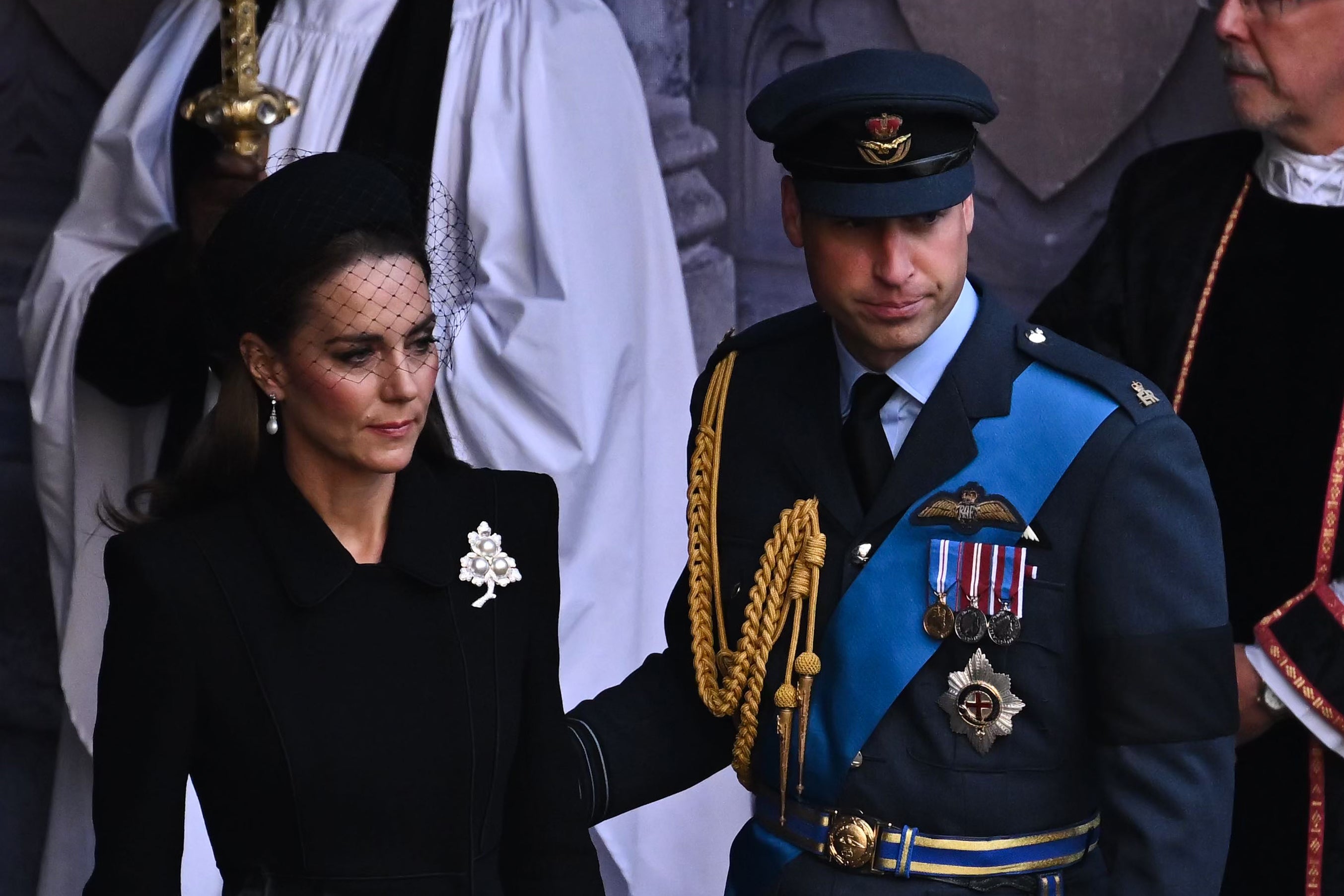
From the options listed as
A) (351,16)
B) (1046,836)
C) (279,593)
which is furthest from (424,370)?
(351,16)

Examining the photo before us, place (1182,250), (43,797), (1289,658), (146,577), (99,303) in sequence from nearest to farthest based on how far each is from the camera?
(146,577) → (1289,658) → (1182,250) → (99,303) → (43,797)

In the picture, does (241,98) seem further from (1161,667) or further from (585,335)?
(1161,667)

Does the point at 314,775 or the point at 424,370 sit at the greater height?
the point at 424,370

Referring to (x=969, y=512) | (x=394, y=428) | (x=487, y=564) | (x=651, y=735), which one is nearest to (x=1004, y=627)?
(x=969, y=512)

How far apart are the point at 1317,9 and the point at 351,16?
173 centimetres

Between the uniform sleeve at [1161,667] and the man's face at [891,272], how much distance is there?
0.92 ft

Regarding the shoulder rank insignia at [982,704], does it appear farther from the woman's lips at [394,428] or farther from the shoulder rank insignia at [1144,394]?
the woman's lips at [394,428]

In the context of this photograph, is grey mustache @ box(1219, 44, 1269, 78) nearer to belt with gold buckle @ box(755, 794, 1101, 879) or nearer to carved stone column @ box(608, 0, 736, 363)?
belt with gold buckle @ box(755, 794, 1101, 879)

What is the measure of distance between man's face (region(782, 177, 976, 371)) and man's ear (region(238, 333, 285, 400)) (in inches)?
25.6

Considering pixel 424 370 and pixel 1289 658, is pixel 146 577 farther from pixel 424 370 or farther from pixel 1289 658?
pixel 1289 658

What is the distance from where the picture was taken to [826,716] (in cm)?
244

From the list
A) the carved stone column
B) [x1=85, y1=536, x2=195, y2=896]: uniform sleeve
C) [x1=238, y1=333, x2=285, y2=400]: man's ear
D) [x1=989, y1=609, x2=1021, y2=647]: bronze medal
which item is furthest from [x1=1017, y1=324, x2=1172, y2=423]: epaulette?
the carved stone column

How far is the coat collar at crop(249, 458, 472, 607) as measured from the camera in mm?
2377

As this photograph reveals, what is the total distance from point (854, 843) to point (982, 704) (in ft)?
0.73
